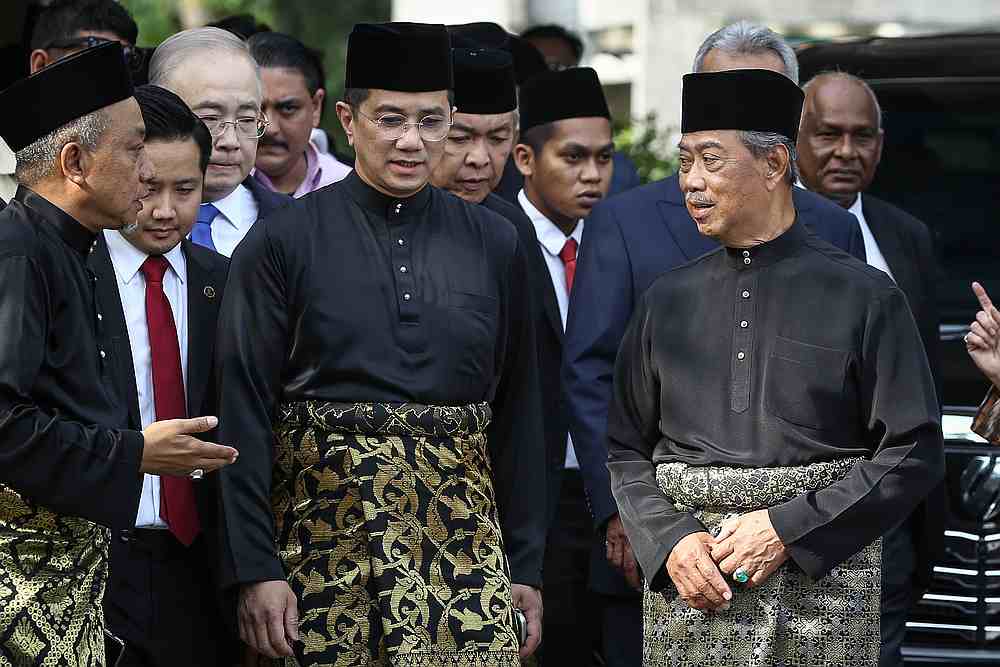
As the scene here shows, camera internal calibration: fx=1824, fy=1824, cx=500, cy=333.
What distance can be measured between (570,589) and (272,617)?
70.5 inches

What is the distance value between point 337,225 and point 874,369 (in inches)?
53.9

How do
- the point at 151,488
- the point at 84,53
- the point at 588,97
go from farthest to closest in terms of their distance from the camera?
the point at 588,97, the point at 151,488, the point at 84,53

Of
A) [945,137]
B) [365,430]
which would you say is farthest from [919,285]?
[365,430]

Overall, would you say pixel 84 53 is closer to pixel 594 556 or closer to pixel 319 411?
pixel 319 411

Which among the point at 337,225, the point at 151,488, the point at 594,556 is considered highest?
the point at 337,225

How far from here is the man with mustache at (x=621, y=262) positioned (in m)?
5.25

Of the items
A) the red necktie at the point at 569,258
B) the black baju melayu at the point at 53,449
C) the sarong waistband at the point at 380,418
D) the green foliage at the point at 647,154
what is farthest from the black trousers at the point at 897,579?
the green foliage at the point at 647,154

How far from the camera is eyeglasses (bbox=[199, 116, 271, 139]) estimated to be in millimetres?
5270

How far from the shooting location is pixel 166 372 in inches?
184

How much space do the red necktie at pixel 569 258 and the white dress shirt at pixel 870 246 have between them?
0.94 meters

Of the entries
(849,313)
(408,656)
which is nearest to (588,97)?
(849,313)

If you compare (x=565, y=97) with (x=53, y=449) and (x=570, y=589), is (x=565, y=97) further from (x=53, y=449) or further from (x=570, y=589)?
(x=53, y=449)

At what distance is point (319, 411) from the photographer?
441cm

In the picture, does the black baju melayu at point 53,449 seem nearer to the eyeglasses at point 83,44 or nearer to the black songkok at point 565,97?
the eyeglasses at point 83,44
